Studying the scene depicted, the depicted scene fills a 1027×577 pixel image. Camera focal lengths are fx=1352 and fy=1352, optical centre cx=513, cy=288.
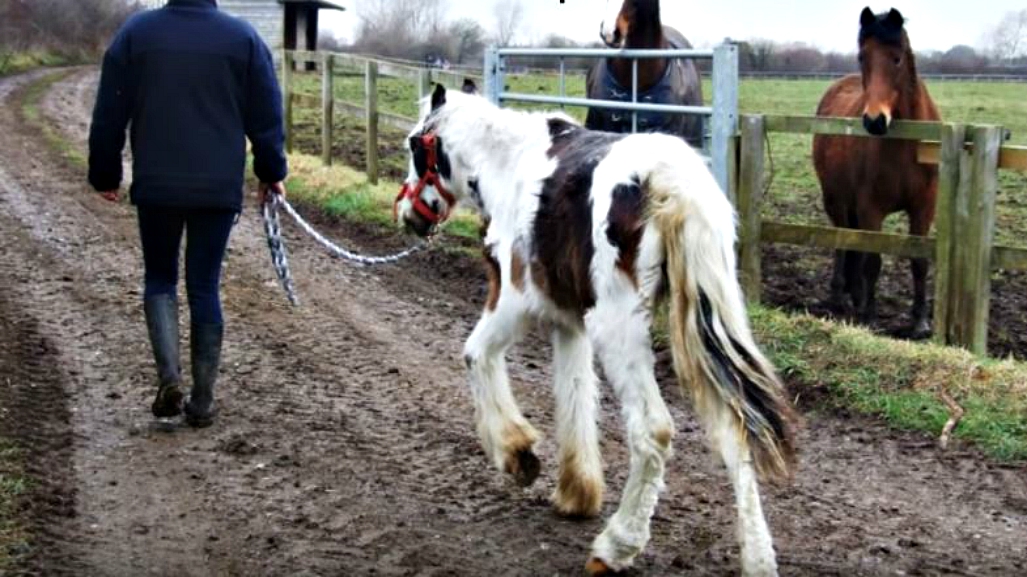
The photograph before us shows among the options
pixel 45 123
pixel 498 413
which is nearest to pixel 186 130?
pixel 498 413

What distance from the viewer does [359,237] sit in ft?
38.6

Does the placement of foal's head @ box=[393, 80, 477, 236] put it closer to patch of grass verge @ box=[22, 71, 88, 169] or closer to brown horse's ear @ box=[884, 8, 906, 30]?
brown horse's ear @ box=[884, 8, 906, 30]

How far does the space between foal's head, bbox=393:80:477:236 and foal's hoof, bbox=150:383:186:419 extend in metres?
1.29

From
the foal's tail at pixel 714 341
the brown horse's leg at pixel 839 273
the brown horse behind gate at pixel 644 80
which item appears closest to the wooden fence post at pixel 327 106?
the brown horse behind gate at pixel 644 80

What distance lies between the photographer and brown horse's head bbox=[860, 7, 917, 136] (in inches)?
340

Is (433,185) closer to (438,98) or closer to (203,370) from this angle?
(438,98)

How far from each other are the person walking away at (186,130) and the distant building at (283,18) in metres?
41.5

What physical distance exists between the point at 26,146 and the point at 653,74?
10592 millimetres

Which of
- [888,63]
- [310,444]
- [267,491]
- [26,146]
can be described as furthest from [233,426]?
[26,146]

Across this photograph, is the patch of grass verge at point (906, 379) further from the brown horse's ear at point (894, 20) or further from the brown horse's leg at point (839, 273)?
the brown horse's ear at point (894, 20)

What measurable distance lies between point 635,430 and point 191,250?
2528 millimetres

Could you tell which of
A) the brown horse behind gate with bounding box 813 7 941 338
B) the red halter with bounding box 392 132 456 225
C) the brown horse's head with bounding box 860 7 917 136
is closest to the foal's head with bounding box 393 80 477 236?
the red halter with bounding box 392 132 456 225

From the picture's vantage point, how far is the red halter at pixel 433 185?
582 cm

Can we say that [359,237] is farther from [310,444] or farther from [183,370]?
[310,444]
